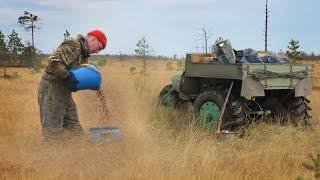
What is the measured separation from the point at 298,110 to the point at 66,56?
5739mm

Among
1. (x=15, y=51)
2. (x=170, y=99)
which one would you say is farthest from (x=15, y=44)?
(x=170, y=99)

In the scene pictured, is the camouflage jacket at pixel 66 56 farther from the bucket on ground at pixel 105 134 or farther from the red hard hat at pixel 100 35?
the bucket on ground at pixel 105 134

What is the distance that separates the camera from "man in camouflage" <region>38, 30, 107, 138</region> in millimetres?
7629

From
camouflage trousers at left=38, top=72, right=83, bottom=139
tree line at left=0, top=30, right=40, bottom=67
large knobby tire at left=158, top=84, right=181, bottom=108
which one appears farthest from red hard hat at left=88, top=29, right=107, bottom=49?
tree line at left=0, top=30, right=40, bottom=67

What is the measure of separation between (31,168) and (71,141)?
2.88 ft

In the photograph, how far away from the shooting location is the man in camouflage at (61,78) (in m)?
7.63

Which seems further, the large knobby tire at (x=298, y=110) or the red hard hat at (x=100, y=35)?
the large knobby tire at (x=298, y=110)

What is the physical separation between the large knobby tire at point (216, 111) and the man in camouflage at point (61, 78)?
10.3 ft

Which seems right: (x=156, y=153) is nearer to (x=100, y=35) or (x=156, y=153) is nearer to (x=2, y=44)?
(x=100, y=35)

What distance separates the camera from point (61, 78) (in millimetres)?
7734

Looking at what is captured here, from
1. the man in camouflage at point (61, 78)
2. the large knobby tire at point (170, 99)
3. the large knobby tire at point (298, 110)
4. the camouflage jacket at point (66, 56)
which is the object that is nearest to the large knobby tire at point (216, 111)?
the large knobby tire at point (170, 99)

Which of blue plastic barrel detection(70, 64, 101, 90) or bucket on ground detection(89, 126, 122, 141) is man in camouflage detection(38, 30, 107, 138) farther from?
bucket on ground detection(89, 126, 122, 141)

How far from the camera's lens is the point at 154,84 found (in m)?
16.7

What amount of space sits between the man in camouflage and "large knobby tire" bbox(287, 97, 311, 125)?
507 centimetres
